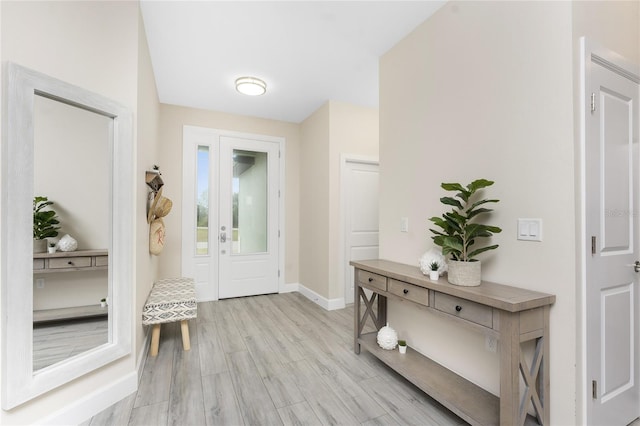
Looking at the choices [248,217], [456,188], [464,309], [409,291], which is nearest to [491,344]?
[464,309]

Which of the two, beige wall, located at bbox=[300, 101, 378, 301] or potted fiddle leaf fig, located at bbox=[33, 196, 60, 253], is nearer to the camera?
potted fiddle leaf fig, located at bbox=[33, 196, 60, 253]

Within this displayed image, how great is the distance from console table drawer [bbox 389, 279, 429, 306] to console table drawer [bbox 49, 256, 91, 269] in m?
2.03

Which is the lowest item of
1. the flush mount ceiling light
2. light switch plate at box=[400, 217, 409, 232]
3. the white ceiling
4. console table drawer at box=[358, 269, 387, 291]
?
console table drawer at box=[358, 269, 387, 291]

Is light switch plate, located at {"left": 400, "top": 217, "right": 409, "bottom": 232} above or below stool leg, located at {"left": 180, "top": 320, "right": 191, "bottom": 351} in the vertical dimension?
above

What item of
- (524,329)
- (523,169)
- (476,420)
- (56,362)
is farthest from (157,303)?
(523,169)

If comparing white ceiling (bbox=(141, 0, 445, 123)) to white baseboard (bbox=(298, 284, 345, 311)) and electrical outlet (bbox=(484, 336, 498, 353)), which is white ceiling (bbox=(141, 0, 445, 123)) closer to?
electrical outlet (bbox=(484, 336, 498, 353))

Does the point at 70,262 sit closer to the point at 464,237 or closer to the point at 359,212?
the point at 464,237

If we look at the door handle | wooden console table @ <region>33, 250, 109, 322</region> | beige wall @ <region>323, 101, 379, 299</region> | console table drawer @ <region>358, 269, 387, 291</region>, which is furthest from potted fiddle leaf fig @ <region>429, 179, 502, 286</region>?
wooden console table @ <region>33, 250, 109, 322</region>

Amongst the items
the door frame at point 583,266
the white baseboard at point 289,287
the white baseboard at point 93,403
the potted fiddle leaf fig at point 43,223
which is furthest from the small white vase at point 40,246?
the white baseboard at point 289,287

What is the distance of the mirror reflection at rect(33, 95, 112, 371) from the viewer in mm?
1498

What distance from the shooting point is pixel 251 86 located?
3.18m

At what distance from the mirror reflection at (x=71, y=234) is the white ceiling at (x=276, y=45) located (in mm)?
1113

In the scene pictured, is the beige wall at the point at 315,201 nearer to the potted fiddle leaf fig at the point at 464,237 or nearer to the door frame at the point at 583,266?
the potted fiddle leaf fig at the point at 464,237

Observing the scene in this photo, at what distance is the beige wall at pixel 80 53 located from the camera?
4.52ft
